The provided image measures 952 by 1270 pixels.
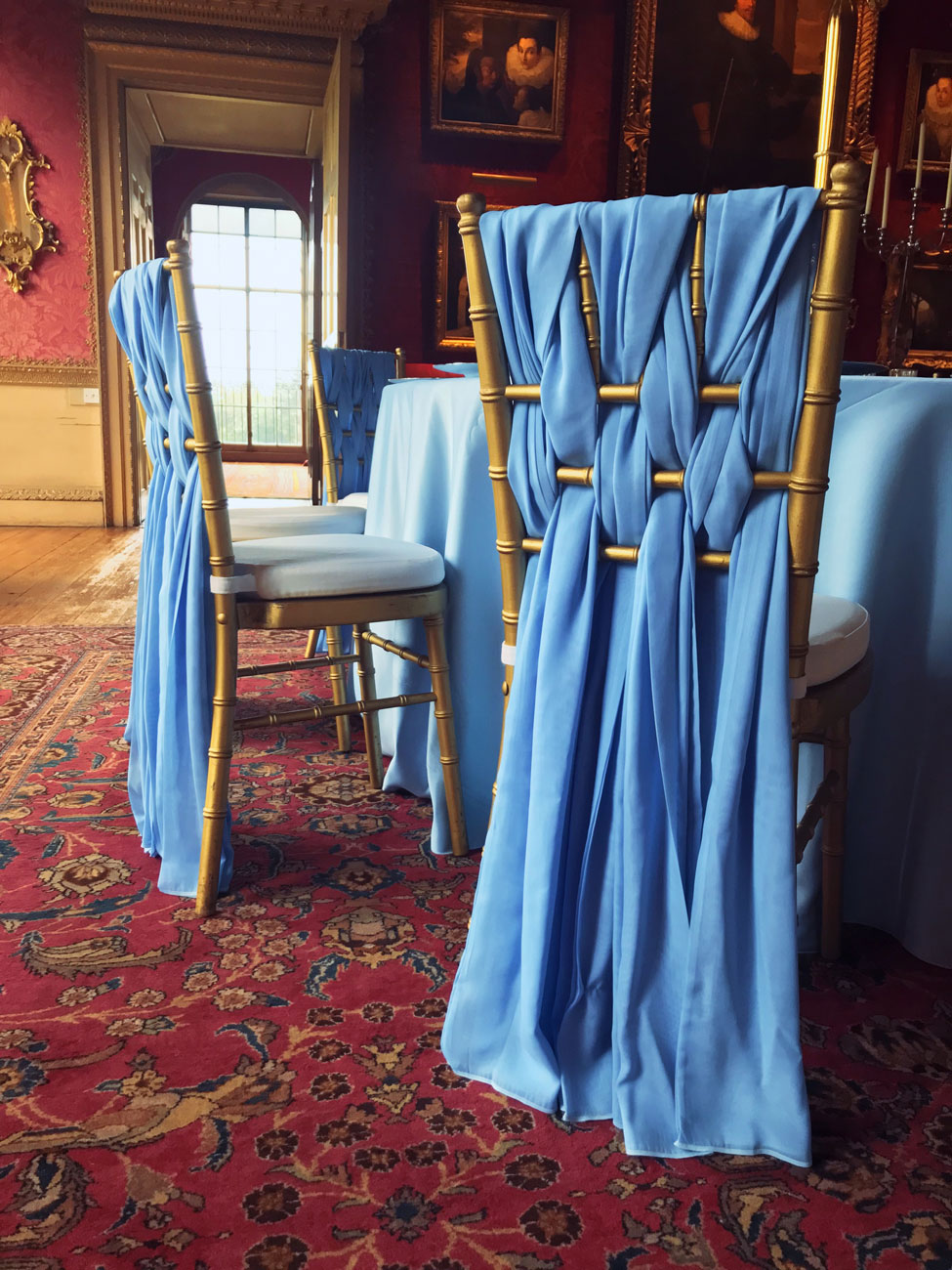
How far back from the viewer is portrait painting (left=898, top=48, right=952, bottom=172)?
6219 millimetres

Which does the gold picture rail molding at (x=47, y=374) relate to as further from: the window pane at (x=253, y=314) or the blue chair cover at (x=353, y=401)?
the window pane at (x=253, y=314)

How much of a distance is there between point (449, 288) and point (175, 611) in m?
5.00

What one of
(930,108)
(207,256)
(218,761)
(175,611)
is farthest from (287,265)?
(218,761)

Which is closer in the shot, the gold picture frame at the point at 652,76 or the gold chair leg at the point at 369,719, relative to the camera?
the gold chair leg at the point at 369,719

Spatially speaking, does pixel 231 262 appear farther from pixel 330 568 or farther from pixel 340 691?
pixel 330 568

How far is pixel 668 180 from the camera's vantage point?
20.2 feet

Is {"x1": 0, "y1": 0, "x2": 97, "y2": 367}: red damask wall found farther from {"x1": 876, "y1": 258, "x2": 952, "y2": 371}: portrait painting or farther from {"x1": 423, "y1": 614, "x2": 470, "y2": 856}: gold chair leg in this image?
{"x1": 423, "y1": 614, "x2": 470, "y2": 856}: gold chair leg

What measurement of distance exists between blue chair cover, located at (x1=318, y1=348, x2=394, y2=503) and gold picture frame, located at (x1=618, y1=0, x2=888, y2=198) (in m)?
3.38

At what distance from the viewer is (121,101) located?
6.13m

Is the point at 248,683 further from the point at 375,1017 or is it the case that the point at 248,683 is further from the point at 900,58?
the point at 900,58

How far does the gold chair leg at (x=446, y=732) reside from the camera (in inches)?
76.2

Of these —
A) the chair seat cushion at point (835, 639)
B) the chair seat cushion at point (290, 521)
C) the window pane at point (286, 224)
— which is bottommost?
the chair seat cushion at point (290, 521)

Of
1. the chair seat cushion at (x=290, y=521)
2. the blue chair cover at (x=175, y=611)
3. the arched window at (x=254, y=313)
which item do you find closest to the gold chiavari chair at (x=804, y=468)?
the blue chair cover at (x=175, y=611)

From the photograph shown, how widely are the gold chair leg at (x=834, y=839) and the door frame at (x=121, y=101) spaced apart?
5534 millimetres
